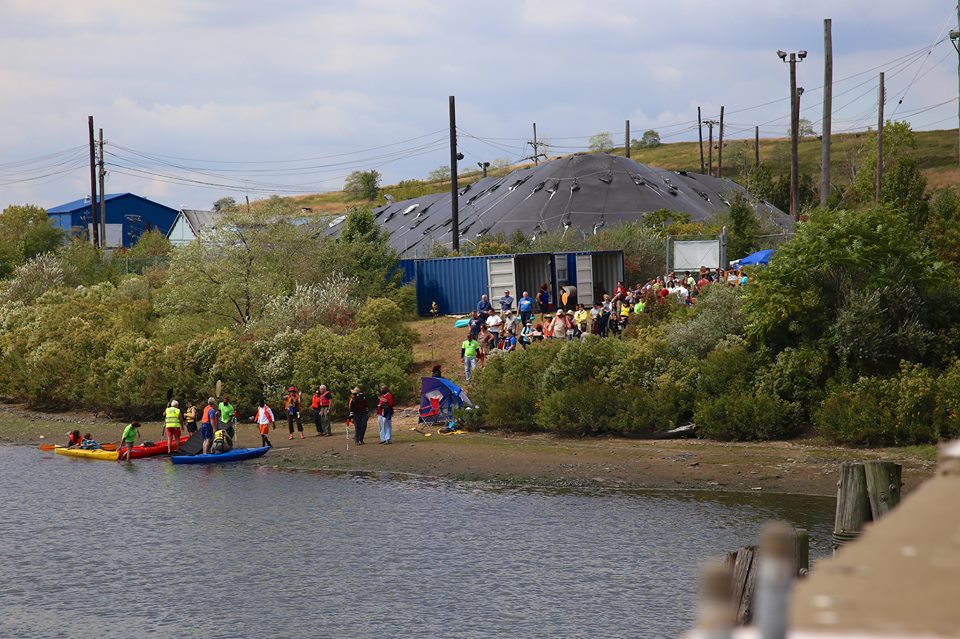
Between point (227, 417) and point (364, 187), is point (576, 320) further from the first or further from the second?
point (364, 187)

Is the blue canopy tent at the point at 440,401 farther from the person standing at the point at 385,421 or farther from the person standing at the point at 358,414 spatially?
the person standing at the point at 358,414

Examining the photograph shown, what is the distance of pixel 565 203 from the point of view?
229ft

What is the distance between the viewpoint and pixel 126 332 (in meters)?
48.9

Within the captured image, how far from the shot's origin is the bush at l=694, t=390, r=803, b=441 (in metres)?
31.4

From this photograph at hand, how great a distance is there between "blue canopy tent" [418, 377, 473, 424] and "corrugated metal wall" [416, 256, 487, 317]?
47.9 feet

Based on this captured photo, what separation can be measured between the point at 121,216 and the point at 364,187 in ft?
156

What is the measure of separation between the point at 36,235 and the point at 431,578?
7355 cm

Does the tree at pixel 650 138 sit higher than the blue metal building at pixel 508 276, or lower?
higher

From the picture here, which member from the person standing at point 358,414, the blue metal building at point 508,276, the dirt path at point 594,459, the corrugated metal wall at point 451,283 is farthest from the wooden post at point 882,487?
the corrugated metal wall at point 451,283

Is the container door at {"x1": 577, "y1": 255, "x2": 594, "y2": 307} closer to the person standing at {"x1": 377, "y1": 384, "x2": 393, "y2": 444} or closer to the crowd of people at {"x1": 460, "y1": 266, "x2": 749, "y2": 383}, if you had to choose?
A: the crowd of people at {"x1": 460, "y1": 266, "x2": 749, "y2": 383}

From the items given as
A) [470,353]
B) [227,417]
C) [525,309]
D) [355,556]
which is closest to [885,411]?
[470,353]

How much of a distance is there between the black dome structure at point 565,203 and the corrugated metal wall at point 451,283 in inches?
327

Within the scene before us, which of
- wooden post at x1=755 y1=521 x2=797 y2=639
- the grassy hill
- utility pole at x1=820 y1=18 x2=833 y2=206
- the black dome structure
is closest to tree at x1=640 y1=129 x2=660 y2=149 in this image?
the grassy hill

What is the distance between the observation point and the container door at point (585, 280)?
5031 centimetres
